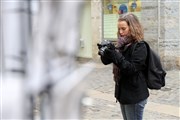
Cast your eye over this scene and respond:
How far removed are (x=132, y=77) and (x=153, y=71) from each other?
0.64 feet

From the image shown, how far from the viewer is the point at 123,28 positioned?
3.18 m

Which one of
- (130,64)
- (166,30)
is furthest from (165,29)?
(130,64)

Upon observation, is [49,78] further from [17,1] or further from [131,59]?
[131,59]

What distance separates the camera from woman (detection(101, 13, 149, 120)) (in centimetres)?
309

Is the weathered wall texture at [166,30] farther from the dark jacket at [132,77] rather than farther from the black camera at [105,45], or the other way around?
the black camera at [105,45]

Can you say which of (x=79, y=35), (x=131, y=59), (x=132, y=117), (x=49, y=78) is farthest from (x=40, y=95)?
(x=132, y=117)

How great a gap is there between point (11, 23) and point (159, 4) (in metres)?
9.62

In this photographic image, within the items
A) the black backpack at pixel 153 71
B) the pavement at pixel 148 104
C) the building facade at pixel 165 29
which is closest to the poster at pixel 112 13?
the building facade at pixel 165 29

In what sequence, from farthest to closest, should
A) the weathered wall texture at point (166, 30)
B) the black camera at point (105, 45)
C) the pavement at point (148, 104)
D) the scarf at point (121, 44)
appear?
1. the weathered wall texture at point (166, 30)
2. the pavement at point (148, 104)
3. the scarf at point (121, 44)
4. the black camera at point (105, 45)

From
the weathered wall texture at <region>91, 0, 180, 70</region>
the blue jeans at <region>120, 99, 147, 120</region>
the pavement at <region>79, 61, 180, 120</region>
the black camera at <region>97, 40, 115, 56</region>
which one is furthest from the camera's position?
the weathered wall texture at <region>91, 0, 180, 70</region>

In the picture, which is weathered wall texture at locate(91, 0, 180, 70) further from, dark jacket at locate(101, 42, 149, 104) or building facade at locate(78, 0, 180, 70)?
dark jacket at locate(101, 42, 149, 104)

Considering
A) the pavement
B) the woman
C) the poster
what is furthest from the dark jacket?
the poster

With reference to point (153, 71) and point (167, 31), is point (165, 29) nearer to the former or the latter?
point (167, 31)

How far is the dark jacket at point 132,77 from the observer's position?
3.13 meters
